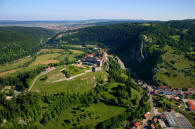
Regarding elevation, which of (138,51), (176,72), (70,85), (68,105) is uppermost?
(138,51)

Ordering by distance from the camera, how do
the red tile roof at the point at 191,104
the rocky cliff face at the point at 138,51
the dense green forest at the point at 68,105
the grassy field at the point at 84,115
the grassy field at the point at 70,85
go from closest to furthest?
1. the dense green forest at the point at 68,105
2. the grassy field at the point at 84,115
3. the red tile roof at the point at 191,104
4. the grassy field at the point at 70,85
5. the rocky cliff face at the point at 138,51

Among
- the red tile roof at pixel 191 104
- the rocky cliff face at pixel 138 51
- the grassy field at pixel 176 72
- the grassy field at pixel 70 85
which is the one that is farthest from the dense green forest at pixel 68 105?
the rocky cliff face at pixel 138 51

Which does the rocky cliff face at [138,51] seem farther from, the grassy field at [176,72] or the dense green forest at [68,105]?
the dense green forest at [68,105]

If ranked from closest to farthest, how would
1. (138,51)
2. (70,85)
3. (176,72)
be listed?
(70,85) → (176,72) → (138,51)

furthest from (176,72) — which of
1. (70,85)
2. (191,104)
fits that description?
(70,85)

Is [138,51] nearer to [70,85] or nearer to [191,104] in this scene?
[191,104]

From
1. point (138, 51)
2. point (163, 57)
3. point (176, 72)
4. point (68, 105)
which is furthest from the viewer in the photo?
point (138, 51)

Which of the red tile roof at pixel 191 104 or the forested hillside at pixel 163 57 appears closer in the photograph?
the red tile roof at pixel 191 104

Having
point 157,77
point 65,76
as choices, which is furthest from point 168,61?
point 65,76
